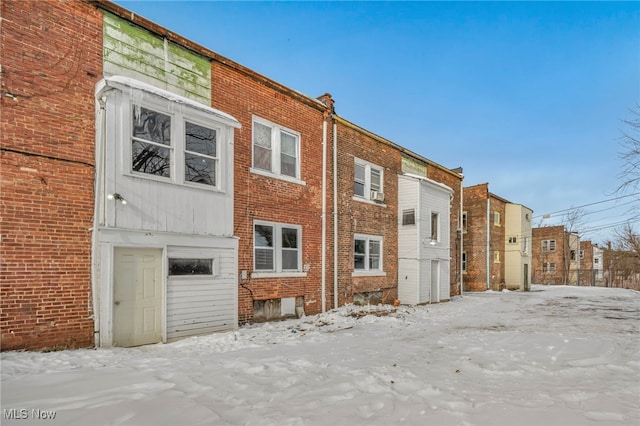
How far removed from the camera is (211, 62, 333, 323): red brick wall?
960 cm

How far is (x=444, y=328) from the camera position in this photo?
31.8 ft

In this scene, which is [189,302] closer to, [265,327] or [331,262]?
[265,327]

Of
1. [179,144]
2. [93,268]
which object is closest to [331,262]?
[179,144]

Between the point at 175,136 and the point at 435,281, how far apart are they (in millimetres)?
13424

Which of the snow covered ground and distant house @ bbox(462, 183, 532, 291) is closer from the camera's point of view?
the snow covered ground

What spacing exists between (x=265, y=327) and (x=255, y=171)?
4320mm

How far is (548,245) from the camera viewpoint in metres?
43.9

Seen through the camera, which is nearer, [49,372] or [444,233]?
[49,372]

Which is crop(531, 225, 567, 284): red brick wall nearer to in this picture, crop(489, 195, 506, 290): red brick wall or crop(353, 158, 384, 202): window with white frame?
crop(489, 195, 506, 290): red brick wall

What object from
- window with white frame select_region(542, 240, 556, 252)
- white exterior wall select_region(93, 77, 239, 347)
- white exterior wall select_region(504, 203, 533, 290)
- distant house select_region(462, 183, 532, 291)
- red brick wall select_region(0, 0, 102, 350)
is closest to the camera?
red brick wall select_region(0, 0, 102, 350)

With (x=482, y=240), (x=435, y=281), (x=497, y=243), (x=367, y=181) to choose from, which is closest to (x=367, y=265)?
(x=367, y=181)

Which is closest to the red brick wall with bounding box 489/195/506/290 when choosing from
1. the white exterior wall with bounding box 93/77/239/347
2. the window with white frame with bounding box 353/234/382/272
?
the window with white frame with bounding box 353/234/382/272

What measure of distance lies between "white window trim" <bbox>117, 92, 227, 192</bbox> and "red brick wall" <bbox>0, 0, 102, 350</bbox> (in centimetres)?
62

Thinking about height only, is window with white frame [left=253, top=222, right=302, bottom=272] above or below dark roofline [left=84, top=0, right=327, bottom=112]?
below
